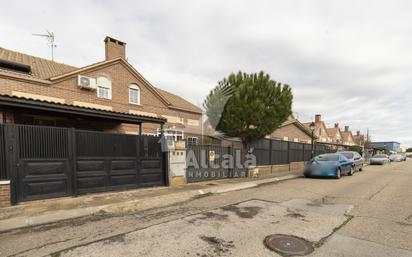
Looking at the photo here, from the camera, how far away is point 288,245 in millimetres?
4219

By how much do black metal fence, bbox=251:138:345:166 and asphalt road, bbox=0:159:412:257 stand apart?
7.91 m

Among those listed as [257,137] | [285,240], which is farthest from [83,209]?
[257,137]

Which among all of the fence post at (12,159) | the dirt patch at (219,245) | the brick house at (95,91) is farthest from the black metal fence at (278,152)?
the fence post at (12,159)

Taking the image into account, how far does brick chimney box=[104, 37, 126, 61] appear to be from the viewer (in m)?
16.6

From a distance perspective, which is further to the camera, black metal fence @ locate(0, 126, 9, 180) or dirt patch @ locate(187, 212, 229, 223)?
black metal fence @ locate(0, 126, 9, 180)

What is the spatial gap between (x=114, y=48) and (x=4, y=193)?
1304 centimetres

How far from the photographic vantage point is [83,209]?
6230 mm

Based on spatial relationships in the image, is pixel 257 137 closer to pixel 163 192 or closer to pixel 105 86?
pixel 163 192

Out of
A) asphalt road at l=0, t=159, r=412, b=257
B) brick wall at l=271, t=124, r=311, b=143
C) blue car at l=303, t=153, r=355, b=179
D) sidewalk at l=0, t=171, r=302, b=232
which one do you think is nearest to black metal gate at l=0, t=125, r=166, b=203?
sidewalk at l=0, t=171, r=302, b=232

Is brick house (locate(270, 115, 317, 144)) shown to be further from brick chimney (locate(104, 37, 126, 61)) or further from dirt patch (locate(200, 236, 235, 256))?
dirt patch (locate(200, 236, 235, 256))

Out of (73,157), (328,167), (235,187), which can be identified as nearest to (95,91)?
(73,157)

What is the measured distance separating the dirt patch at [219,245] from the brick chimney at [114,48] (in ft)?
50.7

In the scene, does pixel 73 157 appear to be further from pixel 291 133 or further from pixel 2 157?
pixel 291 133

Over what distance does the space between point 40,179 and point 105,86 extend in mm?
9166
